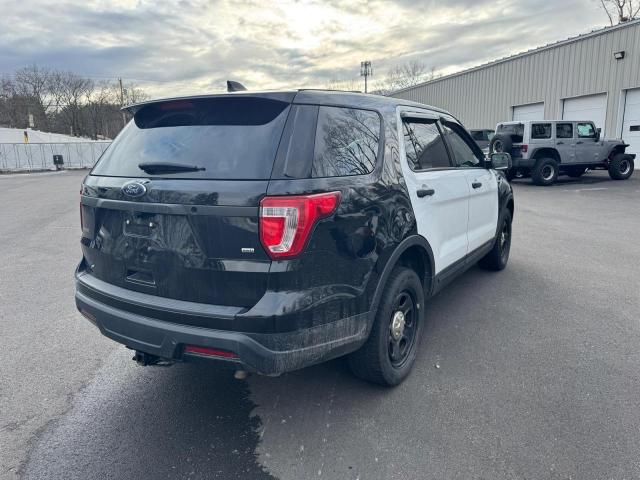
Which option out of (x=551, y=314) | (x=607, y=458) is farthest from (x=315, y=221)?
(x=551, y=314)

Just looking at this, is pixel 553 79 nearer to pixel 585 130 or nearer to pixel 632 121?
pixel 632 121

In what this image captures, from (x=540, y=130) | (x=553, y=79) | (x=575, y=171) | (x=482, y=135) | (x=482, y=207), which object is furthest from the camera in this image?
(x=553, y=79)

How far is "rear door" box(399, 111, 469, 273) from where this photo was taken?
3.19 metres

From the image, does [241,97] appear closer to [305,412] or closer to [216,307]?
[216,307]

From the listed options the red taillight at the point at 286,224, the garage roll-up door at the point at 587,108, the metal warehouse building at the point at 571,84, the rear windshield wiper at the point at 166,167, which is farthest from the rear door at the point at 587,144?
the rear windshield wiper at the point at 166,167

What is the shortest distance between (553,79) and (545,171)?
26.9 feet

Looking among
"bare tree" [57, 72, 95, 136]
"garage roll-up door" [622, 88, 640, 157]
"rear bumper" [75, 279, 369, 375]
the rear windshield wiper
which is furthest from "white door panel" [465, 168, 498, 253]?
"bare tree" [57, 72, 95, 136]

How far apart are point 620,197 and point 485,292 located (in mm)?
9614

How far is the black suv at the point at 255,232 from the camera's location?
86.7 inches

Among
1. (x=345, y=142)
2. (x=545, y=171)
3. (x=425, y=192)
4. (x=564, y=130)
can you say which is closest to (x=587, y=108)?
(x=564, y=130)

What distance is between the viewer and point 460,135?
4.45m

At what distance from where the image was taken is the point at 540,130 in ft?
47.3

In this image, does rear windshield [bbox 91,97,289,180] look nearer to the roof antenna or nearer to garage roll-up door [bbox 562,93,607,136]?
the roof antenna

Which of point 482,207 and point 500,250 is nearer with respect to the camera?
point 482,207
